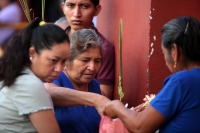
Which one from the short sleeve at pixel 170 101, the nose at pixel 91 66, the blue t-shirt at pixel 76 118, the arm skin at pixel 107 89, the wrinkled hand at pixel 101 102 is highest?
the short sleeve at pixel 170 101

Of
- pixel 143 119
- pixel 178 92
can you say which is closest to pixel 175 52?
pixel 178 92

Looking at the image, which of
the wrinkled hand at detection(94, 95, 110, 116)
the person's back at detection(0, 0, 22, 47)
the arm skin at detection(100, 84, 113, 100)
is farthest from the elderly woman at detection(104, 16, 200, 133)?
the person's back at detection(0, 0, 22, 47)

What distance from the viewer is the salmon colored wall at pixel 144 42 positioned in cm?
418

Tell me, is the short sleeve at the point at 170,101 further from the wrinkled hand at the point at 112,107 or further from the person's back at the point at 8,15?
the person's back at the point at 8,15

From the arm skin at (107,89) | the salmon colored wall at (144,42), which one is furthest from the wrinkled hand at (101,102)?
the arm skin at (107,89)

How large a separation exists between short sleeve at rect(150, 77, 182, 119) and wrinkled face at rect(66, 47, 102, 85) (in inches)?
40.6

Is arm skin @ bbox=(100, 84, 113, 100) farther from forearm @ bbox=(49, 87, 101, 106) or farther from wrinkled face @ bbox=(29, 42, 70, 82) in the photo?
wrinkled face @ bbox=(29, 42, 70, 82)

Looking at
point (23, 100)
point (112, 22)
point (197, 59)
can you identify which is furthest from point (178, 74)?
point (112, 22)

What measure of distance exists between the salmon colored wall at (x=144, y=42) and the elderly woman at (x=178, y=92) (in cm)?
111

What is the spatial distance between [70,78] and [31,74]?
928 millimetres

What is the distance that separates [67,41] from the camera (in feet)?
10.2

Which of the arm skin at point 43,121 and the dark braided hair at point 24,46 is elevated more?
the dark braided hair at point 24,46

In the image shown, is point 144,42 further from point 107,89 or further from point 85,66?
point 107,89

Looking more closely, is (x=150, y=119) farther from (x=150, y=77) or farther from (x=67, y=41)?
(x=150, y=77)
